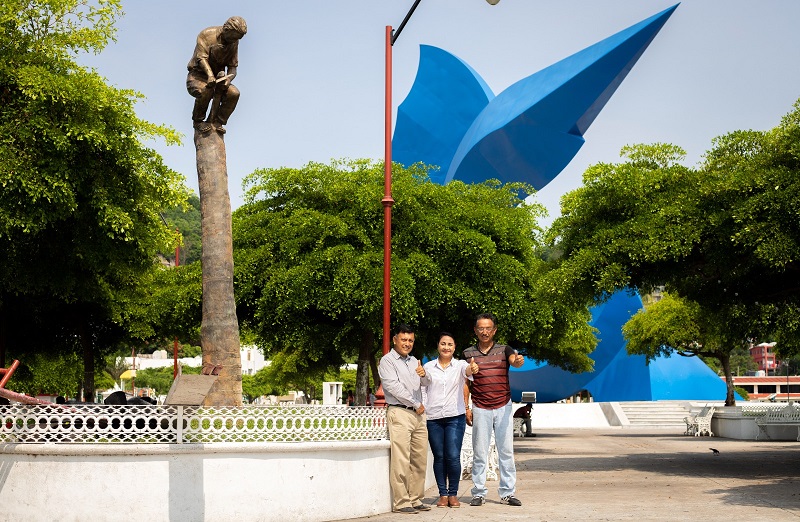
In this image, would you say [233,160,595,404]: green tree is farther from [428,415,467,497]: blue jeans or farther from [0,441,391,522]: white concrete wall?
[0,441,391,522]: white concrete wall

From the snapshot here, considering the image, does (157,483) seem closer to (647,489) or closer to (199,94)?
(199,94)

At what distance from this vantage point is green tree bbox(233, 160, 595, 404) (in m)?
21.4

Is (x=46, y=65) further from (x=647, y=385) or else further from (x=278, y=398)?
(x=278, y=398)

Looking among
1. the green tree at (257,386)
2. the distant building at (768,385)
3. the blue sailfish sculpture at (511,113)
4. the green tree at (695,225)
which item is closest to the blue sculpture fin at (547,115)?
the blue sailfish sculpture at (511,113)

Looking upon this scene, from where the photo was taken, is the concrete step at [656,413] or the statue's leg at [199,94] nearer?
the statue's leg at [199,94]

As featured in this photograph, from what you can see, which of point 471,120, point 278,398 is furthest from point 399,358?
point 278,398

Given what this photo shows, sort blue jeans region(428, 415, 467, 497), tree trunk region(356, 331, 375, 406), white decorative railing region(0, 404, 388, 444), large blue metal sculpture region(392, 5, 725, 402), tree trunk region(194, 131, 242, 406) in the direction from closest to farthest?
1. white decorative railing region(0, 404, 388, 444)
2. blue jeans region(428, 415, 467, 497)
3. tree trunk region(194, 131, 242, 406)
4. tree trunk region(356, 331, 375, 406)
5. large blue metal sculpture region(392, 5, 725, 402)

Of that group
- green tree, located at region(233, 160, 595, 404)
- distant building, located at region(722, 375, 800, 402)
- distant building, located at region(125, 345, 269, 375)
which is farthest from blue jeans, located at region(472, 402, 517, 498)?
distant building, located at region(125, 345, 269, 375)

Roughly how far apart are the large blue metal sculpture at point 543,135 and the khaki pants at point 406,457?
30.7 metres

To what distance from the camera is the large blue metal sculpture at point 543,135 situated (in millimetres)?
39156

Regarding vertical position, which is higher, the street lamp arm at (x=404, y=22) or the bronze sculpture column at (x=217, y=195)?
the street lamp arm at (x=404, y=22)

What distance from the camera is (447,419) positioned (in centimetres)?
991

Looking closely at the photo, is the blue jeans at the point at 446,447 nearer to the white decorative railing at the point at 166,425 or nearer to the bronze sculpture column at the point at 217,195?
the white decorative railing at the point at 166,425

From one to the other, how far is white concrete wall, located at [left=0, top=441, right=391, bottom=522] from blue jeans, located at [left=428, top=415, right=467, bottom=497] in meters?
1.47
